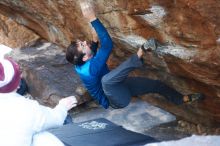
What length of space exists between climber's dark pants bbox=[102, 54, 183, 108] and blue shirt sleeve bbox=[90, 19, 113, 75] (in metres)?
0.16

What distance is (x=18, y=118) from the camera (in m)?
2.78

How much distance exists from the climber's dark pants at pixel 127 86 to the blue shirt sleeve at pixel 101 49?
0.16 m

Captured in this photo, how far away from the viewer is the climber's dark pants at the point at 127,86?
4562mm

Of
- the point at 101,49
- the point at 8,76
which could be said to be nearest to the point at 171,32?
the point at 101,49

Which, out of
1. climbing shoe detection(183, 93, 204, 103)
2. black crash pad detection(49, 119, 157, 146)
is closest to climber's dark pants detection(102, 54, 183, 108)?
climbing shoe detection(183, 93, 204, 103)

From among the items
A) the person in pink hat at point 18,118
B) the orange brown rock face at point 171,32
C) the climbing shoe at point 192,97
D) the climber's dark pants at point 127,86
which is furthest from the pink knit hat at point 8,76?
the climbing shoe at point 192,97

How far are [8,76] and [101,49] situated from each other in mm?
1864

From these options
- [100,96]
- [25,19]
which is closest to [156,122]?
[100,96]

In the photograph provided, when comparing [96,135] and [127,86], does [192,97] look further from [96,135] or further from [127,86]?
[96,135]

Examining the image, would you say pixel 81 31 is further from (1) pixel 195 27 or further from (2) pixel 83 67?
(1) pixel 195 27

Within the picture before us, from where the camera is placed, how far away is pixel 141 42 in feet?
15.8

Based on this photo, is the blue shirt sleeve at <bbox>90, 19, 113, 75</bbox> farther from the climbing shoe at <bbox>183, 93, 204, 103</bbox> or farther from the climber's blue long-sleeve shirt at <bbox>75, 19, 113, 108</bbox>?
the climbing shoe at <bbox>183, 93, 204, 103</bbox>

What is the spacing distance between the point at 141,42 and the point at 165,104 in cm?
130

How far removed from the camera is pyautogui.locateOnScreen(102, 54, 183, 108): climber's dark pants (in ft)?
15.0
